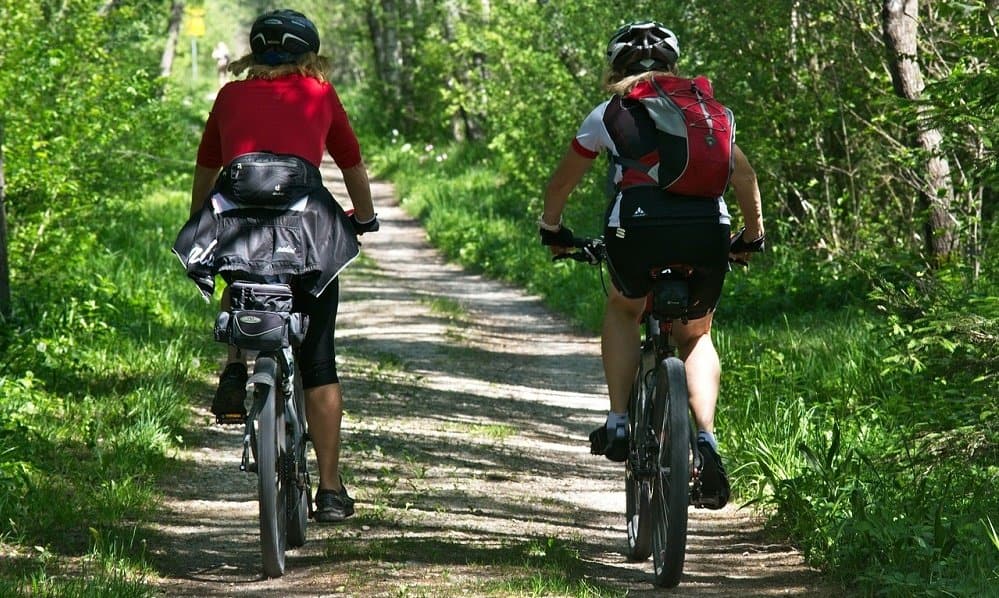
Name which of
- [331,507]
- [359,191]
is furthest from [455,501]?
[359,191]

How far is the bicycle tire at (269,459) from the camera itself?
15.3 feet

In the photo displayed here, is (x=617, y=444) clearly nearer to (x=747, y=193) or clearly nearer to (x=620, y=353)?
(x=620, y=353)

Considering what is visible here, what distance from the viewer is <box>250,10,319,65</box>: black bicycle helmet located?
4.88 meters

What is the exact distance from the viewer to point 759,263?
12.9m

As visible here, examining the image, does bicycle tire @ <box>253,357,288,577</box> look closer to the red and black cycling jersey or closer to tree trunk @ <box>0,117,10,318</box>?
the red and black cycling jersey

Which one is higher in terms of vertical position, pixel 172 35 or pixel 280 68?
pixel 172 35

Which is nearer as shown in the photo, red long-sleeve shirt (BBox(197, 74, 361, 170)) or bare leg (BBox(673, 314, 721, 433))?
red long-sleeve shirt (BBox(197, 74, 361, 170))

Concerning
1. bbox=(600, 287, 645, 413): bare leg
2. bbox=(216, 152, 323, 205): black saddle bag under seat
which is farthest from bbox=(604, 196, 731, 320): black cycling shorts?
bbox=(216, 152, 323, 205): black saddle bag under seat

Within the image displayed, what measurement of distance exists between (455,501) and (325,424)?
132 cm

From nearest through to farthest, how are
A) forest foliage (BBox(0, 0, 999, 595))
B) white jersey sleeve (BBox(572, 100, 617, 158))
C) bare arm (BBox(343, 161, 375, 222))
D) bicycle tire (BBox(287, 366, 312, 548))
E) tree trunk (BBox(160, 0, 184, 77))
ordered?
white jersey sleeve (BBox(572, 100, 617, 158)), bicycle tire (BBox(287, 366, 312, 548)), bare arm (BBox(343, 161, 375, 222)), forest foliage (BBox(0, 0, 999, 595)), tree trunk (BBox(160, 0, 184, 77))

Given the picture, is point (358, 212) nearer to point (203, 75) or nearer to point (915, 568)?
point (915, 568)

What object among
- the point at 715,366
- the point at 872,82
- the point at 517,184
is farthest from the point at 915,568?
the point at 517,184

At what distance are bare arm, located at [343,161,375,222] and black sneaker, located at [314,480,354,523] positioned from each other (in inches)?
42.2

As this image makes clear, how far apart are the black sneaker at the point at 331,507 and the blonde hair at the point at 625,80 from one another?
73.6 inches
